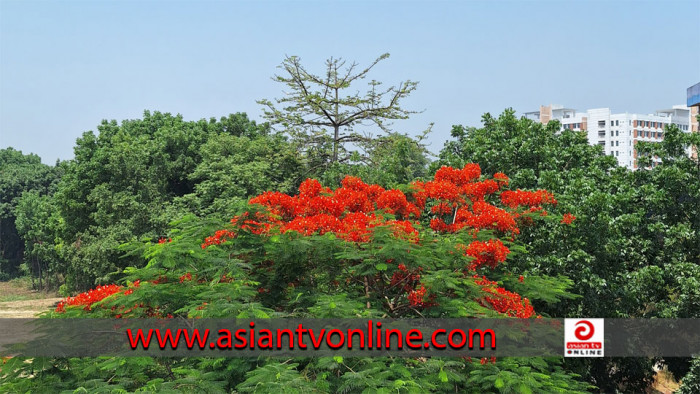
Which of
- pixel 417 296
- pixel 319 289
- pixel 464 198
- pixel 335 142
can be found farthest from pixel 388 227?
pixel 335 142

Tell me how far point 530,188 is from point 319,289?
568 cm

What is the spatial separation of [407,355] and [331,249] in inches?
65.7

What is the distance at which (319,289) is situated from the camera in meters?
8.71

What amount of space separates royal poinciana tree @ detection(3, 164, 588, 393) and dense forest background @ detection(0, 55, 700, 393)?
2.95 ft

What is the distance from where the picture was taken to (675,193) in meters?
12.4

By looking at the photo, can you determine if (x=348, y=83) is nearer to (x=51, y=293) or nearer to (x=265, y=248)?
(x=265, y=248)

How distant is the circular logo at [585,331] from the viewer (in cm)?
984

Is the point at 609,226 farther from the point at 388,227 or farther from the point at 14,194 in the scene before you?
the point at 14,194

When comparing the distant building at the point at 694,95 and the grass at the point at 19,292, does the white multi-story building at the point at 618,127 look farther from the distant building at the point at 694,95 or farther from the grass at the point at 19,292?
the grass at the point at 19,292

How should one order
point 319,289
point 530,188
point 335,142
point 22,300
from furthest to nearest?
point 22,300 < point 335,142 < point 530,188 < point 319,289

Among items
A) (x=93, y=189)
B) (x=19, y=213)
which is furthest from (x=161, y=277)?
(x=19, y=213)

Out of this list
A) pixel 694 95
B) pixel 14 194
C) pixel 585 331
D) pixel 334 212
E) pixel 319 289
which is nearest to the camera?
pixel 319 289

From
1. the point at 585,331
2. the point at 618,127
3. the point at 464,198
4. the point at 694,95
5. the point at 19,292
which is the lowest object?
the point at 19,292

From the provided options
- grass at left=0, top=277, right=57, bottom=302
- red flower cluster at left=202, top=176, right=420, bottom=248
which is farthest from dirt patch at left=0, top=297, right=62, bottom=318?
red flower cluster at left=202, top=176, right=420, bottom=248
